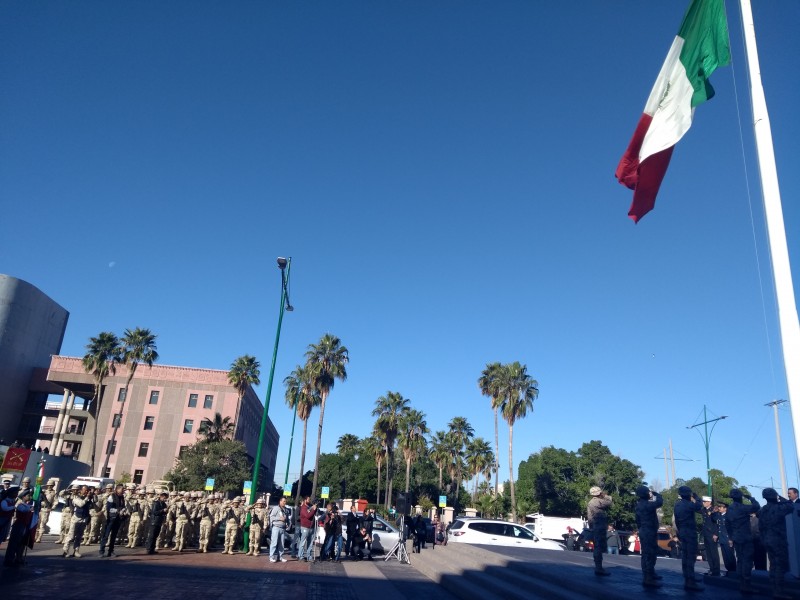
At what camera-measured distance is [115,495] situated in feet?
45.4

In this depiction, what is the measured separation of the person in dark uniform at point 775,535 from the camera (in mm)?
7727

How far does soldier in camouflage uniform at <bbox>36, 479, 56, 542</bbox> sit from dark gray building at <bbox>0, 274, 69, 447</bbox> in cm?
5046

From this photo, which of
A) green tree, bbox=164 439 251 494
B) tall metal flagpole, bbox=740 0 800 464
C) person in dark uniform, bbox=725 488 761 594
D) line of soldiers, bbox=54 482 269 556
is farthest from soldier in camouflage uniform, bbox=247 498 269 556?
green tree, bbox=164 439 251 494

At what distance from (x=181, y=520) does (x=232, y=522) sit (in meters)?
1.39

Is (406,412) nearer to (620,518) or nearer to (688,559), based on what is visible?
(620,518)

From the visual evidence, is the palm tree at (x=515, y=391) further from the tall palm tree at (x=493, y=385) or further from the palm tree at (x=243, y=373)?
the palm tree at (x=243, y=373)

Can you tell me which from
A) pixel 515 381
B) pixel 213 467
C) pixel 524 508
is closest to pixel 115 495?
pixel 213 467

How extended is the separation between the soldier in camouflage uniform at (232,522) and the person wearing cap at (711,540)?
12.1m

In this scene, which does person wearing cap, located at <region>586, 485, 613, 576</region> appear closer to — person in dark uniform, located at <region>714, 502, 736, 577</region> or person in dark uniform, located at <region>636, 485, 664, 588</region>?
person in dark uniform, located at <region>636, 485, 664, 588</region>

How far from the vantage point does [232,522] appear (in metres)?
16.6

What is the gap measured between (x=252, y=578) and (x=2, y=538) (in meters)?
4.77

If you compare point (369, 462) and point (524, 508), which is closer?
point (524, 508)

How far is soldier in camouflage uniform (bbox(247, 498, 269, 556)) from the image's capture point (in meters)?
16.9

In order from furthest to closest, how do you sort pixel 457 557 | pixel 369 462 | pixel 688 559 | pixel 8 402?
pixel 369 462, pixel 8 402, pixel 457 557, pixel 688 559
